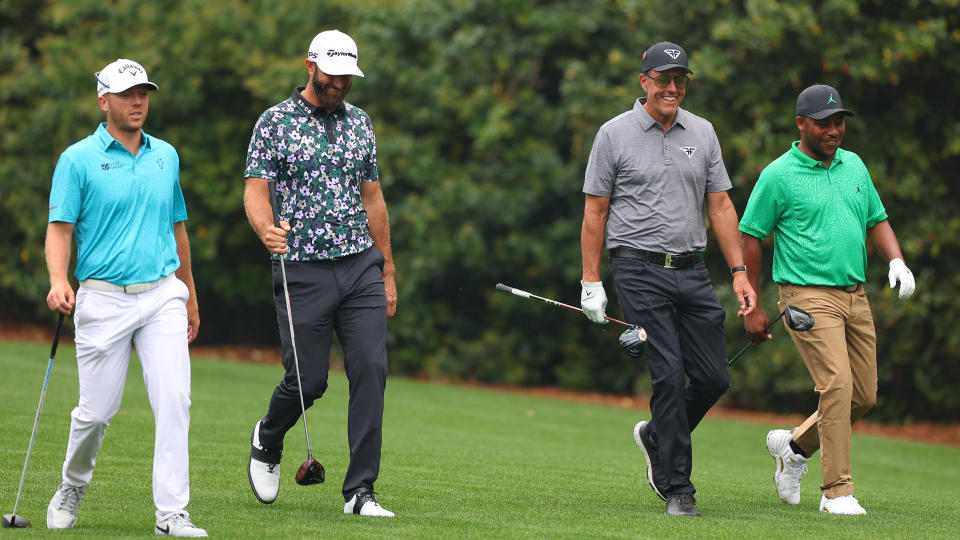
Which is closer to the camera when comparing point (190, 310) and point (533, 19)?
point (190, 310)

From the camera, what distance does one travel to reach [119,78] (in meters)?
6.19

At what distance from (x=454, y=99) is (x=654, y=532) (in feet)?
48.8

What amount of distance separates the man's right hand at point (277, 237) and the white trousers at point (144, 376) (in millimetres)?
762

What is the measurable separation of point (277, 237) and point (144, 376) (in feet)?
3.70

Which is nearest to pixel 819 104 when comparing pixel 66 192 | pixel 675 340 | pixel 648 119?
pixel 648 119

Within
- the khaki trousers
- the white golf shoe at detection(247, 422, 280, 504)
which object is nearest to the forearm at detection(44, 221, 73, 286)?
the white golf shoe at detection(247, 422, 280, 504)

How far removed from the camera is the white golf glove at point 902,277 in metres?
7.77

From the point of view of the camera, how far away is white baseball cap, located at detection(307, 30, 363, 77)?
6.96 m

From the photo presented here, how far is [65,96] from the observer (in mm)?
23156

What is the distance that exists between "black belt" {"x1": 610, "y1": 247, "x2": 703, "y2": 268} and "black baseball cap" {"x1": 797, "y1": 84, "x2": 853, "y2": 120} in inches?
43.3

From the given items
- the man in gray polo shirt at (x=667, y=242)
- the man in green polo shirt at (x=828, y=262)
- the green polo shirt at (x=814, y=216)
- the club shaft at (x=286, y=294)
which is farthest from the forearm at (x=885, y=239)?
the club shaft at (x=286, y=294)

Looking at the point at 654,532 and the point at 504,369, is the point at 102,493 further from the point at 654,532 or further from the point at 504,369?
the point at 504,369

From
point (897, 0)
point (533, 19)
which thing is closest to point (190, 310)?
point (897, 0)

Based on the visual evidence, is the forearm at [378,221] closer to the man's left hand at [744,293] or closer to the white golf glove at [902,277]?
the man's left hand at [744,293]
